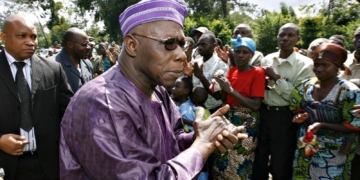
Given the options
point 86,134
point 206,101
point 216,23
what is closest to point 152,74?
point 86,134

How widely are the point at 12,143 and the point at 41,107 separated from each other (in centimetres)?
42

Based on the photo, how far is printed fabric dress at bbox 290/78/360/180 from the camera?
2998 mm

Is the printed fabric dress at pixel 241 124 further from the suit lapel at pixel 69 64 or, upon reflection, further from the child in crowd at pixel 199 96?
the suit lapel at pixel 69 64

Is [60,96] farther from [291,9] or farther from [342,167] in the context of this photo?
[291,9]

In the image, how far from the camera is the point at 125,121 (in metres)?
1.26

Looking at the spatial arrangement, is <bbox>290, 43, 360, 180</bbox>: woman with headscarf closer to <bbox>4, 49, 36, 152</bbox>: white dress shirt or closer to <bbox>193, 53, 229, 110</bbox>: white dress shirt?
<bbox>193, 53, 229, 110</bbox>: white dress shirt

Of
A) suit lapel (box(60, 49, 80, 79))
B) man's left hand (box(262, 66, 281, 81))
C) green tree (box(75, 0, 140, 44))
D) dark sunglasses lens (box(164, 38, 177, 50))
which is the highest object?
green tree (box(75, 0, 140, 44))

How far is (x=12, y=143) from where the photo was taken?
2.29 m

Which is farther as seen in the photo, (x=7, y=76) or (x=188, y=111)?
(x=188, y=111)

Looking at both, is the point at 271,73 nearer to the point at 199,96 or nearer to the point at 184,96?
the point at 199,96

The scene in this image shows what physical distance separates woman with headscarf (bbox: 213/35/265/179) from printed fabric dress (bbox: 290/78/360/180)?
52 cm

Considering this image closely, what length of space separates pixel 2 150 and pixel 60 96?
0.67 metres

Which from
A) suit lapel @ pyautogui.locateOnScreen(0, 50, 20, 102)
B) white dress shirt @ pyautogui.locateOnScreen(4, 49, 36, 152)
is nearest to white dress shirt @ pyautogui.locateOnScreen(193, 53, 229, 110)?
white dress shirt @ pyautogui.locateOnScreen(4, 49, 36, 152)

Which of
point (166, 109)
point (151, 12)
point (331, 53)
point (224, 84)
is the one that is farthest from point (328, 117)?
point (151, 12)
